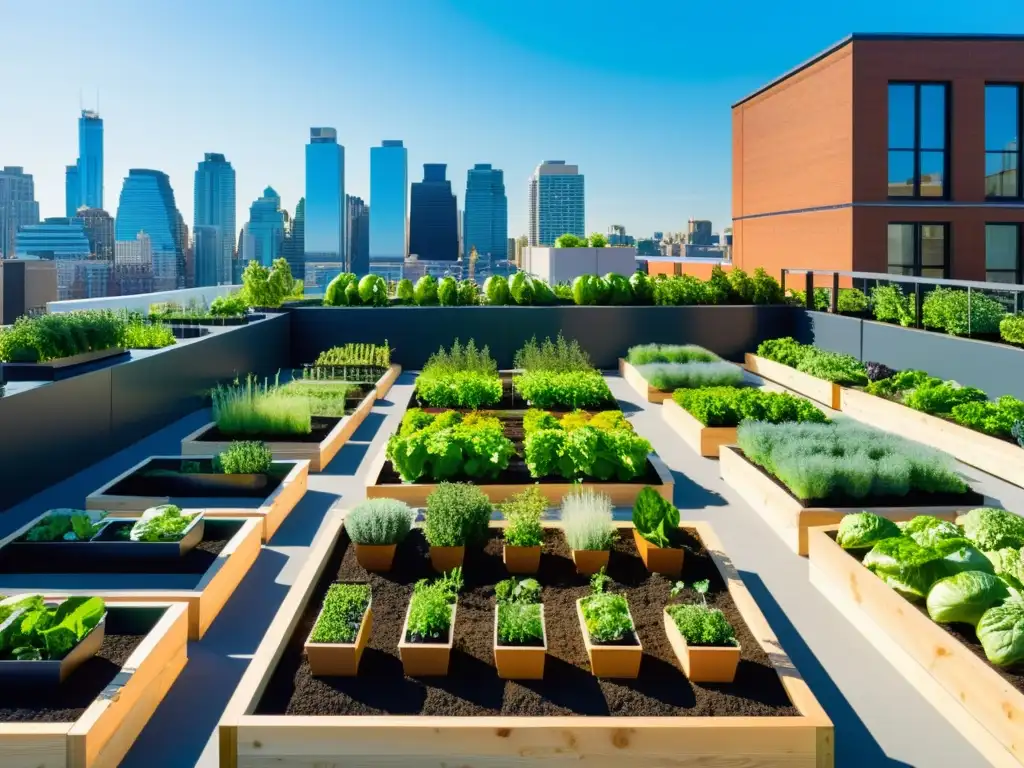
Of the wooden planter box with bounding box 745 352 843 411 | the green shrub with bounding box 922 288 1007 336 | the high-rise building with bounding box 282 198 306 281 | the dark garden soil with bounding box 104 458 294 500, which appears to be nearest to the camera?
the dark garden soil with bounding box 104 458 294 500

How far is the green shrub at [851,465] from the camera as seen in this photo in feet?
17.4

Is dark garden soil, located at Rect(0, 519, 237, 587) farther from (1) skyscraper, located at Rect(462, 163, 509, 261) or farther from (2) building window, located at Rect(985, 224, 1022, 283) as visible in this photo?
(1) skyscraper, located at Rect(462, 163, 509, 261)

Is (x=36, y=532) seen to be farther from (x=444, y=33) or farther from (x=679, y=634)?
(x=444, y=33)

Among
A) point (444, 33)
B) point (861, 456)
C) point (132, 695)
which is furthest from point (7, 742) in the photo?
point (444, 33)

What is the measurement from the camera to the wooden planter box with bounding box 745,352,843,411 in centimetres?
953

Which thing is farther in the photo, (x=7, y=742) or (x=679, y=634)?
(x=679, y=634)

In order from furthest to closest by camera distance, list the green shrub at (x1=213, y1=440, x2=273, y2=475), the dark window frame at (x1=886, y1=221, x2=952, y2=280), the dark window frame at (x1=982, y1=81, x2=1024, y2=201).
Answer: the dark window frame at (x1=886, y1=221, x2=952, y2=280), the dark window frame at (x1=982, y1=81, x2=1024, y2=201), the green shrub at (x1=213, y1=440, x2=273, y2=475)

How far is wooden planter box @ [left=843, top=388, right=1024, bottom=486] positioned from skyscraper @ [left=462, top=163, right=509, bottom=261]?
154 metres

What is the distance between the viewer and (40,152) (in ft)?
481

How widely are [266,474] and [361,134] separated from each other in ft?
139

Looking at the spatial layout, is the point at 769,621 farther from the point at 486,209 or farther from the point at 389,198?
the point at 486,209

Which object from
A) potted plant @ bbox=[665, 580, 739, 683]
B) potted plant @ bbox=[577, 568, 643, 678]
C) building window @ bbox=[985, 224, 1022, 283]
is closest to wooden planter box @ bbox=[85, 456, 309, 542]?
potted plant @ bbox=[577, 568, 643, 678]

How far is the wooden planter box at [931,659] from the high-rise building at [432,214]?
13701 centimetres

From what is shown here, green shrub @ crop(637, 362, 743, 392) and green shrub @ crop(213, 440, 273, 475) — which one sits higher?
green shrub @ crop(637, 362, 743, 392)
